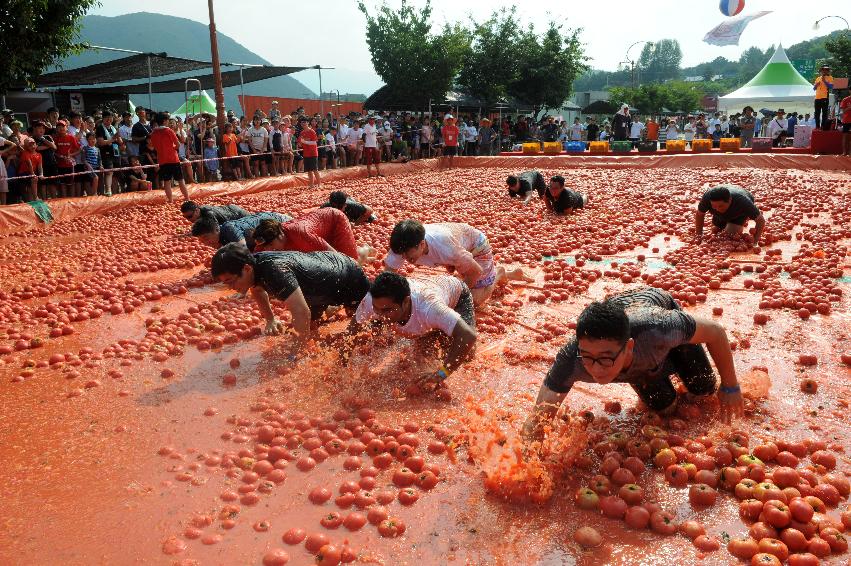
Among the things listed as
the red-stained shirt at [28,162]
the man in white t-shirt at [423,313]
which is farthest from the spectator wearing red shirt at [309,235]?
the red-stained shirt at [28,162]

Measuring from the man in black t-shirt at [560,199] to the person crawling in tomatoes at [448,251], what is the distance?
16.2ft

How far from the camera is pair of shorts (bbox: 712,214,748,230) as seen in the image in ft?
28.2

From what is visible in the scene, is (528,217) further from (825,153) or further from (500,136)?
(500,136)

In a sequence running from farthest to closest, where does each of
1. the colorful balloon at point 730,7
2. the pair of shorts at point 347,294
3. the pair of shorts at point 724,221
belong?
the colorful balloon at point 730,7, the pair of shorts at point 724,221, the pair of shorts at point 347,294

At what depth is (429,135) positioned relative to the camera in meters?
23.4

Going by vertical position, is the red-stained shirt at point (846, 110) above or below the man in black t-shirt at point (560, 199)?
above

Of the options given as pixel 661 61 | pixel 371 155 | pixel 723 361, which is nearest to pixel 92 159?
pixel 371 155

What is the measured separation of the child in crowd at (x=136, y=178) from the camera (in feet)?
49.3

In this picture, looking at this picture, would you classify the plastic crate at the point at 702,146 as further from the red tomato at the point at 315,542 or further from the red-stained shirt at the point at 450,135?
the red tomato at the point at 315,542

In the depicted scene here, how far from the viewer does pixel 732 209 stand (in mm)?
8539

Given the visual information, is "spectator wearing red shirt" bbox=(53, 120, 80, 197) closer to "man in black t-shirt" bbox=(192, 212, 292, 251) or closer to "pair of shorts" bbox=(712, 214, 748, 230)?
"man in black t-shirt" bbox=(192, 212, 292, 251)

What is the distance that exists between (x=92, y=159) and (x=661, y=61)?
481 ft

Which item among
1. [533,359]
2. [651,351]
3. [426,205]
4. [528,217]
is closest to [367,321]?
[533,359]

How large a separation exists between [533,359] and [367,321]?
140 cm
